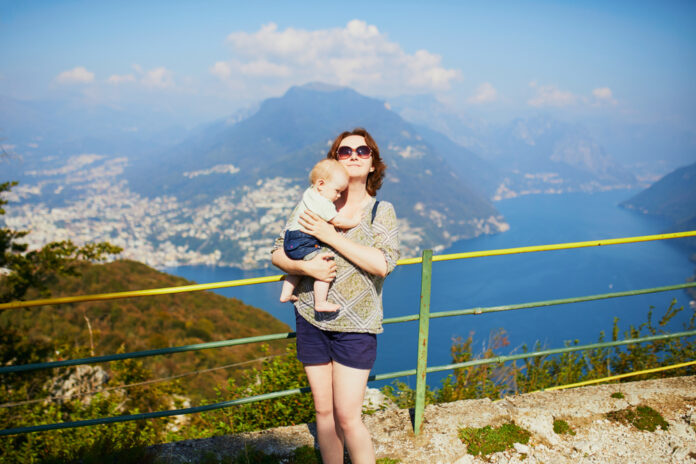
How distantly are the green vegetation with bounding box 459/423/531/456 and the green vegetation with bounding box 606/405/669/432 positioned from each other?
26.0 inches

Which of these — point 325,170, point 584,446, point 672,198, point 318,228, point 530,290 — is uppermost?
point 325,170

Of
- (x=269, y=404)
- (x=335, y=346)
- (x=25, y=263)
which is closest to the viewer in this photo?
(x=335, y=346)

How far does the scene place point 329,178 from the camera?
1593 millimetres

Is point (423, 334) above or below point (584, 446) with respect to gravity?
above

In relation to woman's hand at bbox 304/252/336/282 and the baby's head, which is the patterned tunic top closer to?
woman's hand at bbox 304/252/336/282

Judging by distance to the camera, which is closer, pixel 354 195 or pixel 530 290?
pixel 354 195

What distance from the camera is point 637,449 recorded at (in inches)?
90.5

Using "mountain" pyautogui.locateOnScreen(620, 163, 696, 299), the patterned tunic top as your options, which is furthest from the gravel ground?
"mountain" pyautogui.locateOnScreen(620, 163, 696, 299)

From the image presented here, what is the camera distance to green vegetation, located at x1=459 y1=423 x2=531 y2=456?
2238mm

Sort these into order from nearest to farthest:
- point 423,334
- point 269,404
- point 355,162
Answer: point 355,162
point 423,334
point 269,404

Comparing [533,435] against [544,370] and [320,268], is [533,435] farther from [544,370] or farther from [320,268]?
[320,268]

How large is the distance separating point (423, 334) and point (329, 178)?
1.11 meters

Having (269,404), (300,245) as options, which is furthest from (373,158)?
(269,404)

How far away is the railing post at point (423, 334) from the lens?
2.10m
